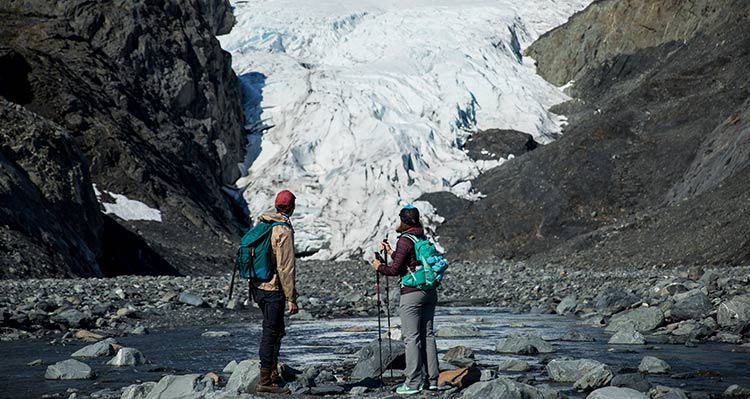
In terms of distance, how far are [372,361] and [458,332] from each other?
211 inches

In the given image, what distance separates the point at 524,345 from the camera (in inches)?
478

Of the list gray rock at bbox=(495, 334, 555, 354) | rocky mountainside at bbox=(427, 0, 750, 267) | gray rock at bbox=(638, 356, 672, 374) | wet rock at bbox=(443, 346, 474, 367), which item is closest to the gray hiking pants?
wet rock at bbox=(443, 346, 474, 367)

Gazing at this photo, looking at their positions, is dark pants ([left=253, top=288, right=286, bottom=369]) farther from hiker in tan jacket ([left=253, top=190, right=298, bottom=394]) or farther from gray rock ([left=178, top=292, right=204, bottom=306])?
gray rock ([left=178, top=292, right=204, bottom=306])

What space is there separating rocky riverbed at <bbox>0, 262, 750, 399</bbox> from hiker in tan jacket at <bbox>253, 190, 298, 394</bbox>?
0.37 meters

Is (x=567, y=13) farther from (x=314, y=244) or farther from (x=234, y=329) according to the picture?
(x=234, y=329)

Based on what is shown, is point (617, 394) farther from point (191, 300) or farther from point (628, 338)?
point (191, 300)

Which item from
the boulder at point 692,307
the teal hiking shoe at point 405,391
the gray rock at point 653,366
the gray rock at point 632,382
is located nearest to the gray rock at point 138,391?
the teal hiking shoe at point 405,391

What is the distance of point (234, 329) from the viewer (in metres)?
16.1

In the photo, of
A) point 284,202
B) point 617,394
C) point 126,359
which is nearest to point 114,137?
point 126,359

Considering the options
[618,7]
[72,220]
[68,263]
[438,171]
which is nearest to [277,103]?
[438,171]

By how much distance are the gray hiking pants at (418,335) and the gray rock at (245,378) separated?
4.85ft

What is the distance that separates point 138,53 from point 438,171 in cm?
1850

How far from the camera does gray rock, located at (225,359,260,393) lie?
350 inches

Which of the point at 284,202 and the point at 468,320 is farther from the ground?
the point at 284,202
